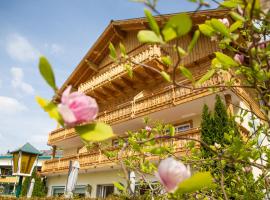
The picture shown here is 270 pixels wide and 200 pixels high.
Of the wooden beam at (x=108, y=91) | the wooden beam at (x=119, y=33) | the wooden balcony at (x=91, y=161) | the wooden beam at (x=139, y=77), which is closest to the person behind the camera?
the wooden balcony at (x=91, y=161)

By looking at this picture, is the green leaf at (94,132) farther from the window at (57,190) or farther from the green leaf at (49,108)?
Result: the window at (57,190)

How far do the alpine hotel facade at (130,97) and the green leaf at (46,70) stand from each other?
838cm

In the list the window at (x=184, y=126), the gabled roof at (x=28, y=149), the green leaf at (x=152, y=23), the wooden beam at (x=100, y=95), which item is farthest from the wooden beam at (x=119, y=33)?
the green leaf at (x=152, y=23)

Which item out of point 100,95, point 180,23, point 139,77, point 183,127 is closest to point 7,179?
point 100,95

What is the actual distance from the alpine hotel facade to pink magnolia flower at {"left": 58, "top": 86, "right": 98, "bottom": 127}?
835 cm

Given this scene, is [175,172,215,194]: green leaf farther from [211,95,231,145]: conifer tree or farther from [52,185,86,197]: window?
[52,185,86,197]: window

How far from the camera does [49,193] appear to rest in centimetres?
1972

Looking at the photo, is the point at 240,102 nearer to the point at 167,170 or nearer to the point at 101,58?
the point at 167,170

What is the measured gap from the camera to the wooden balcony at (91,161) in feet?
31.5

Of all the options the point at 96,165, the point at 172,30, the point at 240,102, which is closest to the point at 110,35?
the point at 96,165

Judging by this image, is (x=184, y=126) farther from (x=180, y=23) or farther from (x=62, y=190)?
(x=62, y=190)

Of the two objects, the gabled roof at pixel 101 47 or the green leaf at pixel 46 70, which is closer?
the green leaf at pixel 46 70

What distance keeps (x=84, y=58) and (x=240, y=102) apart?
503 inches

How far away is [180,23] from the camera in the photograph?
66cm
